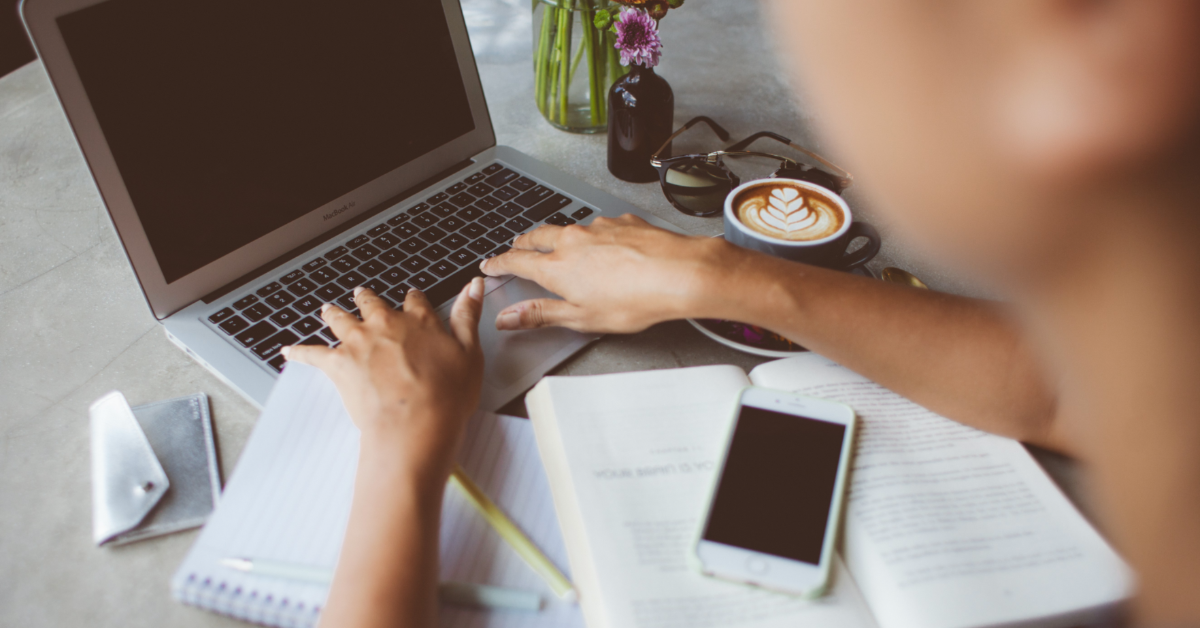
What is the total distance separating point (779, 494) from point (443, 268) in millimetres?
480

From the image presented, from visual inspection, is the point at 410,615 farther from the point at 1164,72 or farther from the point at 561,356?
the point at 1164,72

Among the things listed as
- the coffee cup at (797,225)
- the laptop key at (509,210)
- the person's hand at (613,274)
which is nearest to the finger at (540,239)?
the person's hand at (613,274)

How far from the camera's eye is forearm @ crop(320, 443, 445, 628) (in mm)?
479

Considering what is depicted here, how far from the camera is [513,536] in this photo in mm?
556

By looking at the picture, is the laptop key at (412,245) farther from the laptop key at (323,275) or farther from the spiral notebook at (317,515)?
the spiral notebook at (317,515)

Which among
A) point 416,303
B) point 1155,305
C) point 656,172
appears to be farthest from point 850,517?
point 656,172

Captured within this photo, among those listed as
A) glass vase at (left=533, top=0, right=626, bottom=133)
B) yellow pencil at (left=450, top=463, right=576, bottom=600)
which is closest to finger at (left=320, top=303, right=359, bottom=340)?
yellow pencil at (left=450, top=463, right=576, bottom=600)

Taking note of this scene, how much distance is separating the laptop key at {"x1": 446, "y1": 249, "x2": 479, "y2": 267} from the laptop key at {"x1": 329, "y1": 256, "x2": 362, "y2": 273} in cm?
11

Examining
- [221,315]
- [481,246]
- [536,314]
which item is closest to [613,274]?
[536,314]

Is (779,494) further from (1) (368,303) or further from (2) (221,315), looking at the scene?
(2) (221,315)

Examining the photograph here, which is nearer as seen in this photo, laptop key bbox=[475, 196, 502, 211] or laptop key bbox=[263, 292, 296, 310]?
laptop key bbox=[263, 292, 296, 310]

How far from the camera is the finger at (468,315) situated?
2.29 ft

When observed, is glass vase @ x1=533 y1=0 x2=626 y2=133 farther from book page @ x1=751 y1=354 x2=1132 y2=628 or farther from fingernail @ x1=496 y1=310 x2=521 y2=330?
book page @ x1=751 y1=354 x2=1132 y2=628

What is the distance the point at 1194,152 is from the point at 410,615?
50 cm
